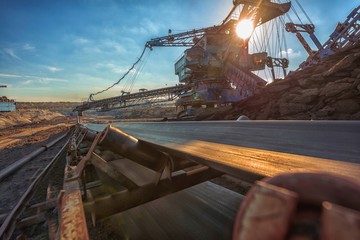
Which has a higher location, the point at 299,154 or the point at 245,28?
the point at 245,28

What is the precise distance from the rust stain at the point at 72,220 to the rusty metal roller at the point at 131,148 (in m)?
0.71

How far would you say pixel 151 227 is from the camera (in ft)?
9.61

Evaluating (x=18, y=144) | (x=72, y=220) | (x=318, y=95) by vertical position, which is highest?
(x=318, y=95)

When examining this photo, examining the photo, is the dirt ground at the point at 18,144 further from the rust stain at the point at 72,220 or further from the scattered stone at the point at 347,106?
the scattered stone at the point at 347,106

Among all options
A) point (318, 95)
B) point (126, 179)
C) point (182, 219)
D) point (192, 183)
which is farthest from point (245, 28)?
point (126, 179)

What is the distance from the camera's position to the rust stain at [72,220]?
1.13 metres

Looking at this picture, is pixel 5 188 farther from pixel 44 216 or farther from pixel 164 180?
pixel 164 180

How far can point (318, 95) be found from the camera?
7488mm

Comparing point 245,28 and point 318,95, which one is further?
point 245,28

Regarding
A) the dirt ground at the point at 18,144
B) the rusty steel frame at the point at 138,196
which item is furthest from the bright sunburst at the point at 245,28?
the dirt ground at the point at 18,144

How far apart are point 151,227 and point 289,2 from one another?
2151 centimetres

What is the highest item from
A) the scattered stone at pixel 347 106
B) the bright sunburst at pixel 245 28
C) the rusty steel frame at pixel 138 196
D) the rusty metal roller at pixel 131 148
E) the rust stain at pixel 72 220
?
the bright sunburst at pixel 245 28

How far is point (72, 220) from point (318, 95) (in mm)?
8972

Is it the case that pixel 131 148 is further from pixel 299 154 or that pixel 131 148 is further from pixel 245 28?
pixel 245 28
